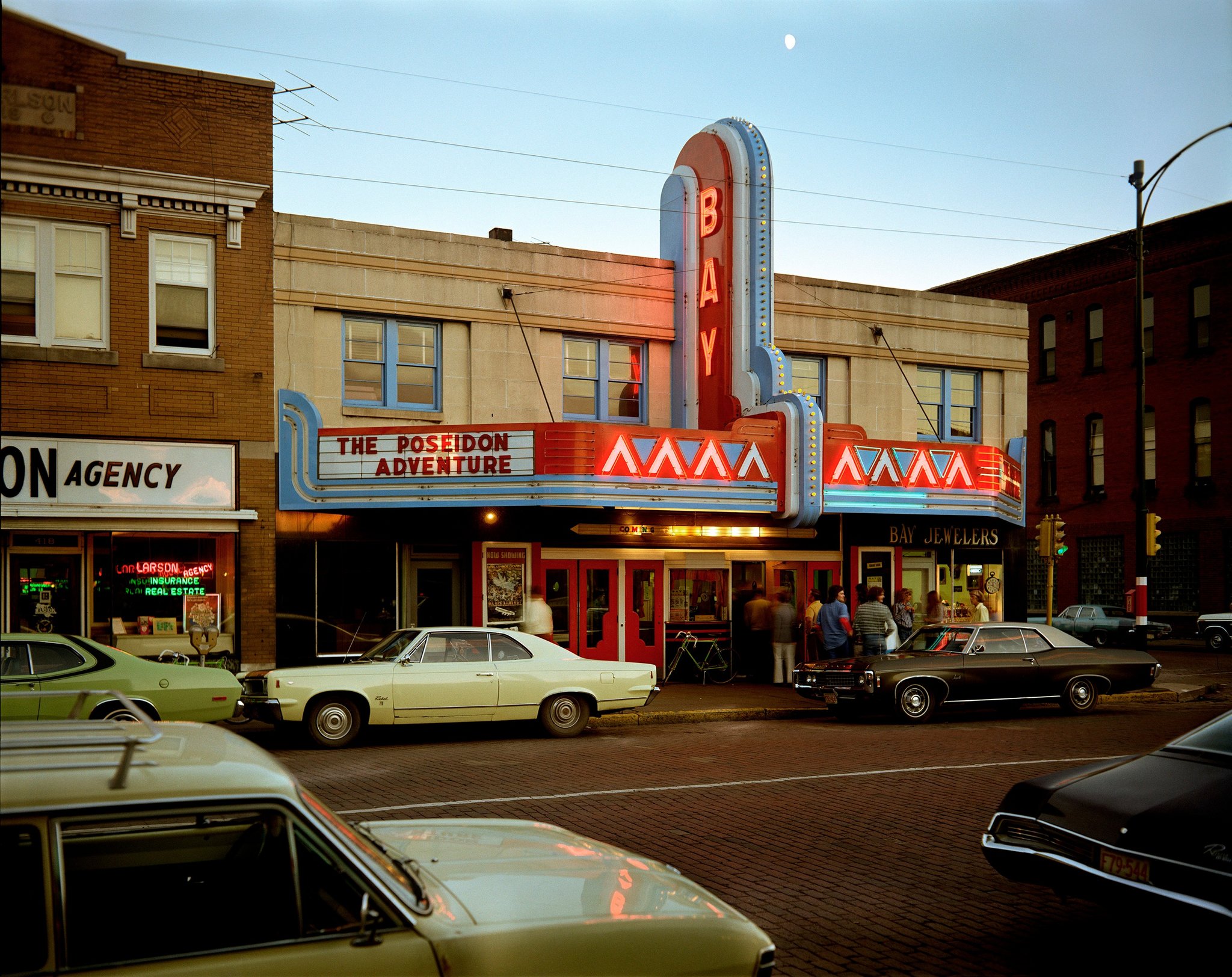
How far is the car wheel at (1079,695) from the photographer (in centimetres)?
1678

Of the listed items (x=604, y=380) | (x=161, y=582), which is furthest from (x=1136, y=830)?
(x=604, y=380)

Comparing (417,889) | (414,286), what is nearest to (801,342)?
(414,286)

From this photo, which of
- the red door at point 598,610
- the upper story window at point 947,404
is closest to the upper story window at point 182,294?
Answer: the red door at point 598,610

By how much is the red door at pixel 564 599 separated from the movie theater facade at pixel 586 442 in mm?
42

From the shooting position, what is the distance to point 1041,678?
1652 cm

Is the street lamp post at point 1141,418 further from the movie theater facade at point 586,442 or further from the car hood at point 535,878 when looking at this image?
the car hood at point 535,878

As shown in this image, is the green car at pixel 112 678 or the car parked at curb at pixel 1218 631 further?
the car parked at curb at pixel 1218 631

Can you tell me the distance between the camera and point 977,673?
16125 millimetres

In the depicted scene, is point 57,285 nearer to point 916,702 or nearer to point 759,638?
point 759,638

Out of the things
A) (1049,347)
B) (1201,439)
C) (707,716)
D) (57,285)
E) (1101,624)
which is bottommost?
(1101,624)

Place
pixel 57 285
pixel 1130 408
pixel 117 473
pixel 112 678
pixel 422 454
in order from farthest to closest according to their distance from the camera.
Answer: pixel 1130 408
pixel 422 454
pixel 117 473
pixel 57 285
pixel 112 678

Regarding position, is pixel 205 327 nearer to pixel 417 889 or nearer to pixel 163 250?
pixel 163 250

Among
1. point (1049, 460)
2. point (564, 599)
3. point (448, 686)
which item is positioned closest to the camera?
point (448, 686)

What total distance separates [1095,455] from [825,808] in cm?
3735
